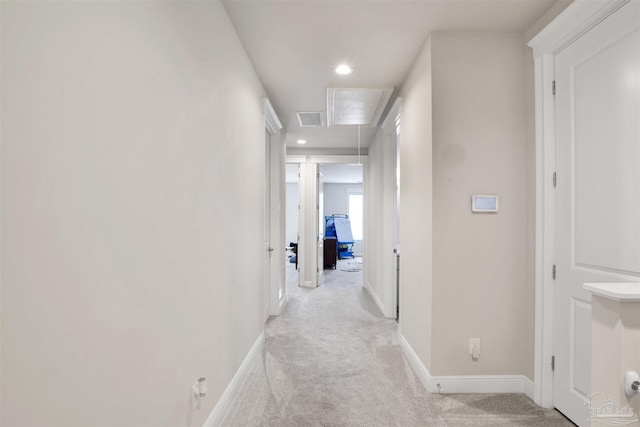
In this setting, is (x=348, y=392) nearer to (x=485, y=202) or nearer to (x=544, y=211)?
(x=485, y=202)

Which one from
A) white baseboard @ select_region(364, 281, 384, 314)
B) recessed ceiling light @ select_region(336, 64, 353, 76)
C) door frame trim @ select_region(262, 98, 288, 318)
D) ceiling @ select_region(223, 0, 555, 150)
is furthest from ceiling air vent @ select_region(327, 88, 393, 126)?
white baseboard @ select_region(364, 281, 384, 314)

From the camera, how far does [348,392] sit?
7.95ft

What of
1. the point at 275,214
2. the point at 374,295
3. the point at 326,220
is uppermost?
the point at 275,214

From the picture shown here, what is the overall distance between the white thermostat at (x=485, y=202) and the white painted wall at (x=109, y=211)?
175cm

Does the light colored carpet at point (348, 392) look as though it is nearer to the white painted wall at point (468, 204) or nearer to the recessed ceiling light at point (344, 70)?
the white painted wall at point (468, 204)

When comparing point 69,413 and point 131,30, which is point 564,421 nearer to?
point 69,413

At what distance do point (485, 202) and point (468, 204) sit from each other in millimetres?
117

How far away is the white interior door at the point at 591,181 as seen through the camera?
1679 millimetres

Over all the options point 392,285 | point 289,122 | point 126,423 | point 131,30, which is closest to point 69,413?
point 126,423

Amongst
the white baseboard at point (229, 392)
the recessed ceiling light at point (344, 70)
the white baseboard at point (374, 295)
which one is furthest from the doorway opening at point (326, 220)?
the white baseboard at point (229, 392)

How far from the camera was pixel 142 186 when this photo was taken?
3.95 ft

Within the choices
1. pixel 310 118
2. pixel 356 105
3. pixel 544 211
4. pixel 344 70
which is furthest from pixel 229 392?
pixel 310 118

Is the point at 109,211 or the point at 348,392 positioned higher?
the point at 109,211

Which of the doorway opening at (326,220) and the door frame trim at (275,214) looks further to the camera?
the doorway opening at (326,220)
